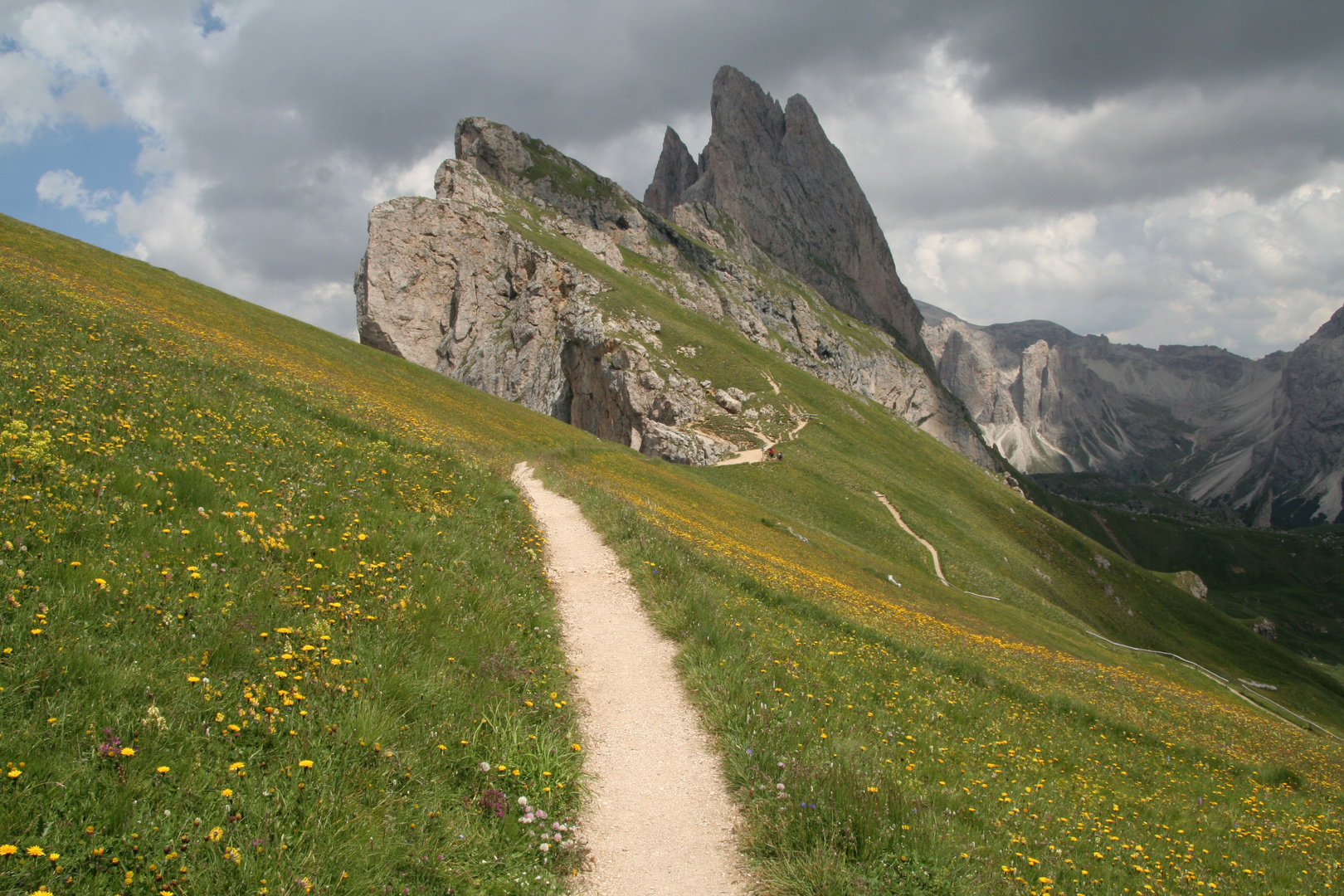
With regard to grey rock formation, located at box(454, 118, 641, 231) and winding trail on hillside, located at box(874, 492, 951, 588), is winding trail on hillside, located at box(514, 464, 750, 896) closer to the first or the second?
winding trail on hillside, located at box(874, 492, 951, 588)

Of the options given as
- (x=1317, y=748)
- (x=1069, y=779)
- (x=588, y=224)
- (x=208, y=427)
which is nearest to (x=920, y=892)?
(x=1069, y=779)

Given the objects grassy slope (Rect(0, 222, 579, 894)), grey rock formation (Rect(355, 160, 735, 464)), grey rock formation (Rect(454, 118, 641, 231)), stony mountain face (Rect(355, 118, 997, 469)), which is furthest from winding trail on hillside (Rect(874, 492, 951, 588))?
grey rock formation (Rect(454, 118, 641, 231))

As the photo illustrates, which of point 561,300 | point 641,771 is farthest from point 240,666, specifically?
point 561,300

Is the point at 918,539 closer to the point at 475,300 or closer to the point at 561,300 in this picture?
the point at 561,300

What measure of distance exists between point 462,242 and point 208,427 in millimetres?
108325

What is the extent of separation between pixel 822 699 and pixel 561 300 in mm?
99112

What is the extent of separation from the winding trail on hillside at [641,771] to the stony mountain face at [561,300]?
55.0m

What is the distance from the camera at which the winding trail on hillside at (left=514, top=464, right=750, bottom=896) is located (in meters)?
6.27

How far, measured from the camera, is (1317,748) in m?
26.9

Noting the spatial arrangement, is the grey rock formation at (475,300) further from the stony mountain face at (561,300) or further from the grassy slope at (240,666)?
the grassy slope at (240,666)

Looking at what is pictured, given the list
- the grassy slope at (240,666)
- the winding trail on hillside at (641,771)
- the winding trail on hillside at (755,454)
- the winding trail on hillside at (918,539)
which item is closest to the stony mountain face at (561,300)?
the winding trail on hillside at (755,454)

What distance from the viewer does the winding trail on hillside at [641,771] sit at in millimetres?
6266

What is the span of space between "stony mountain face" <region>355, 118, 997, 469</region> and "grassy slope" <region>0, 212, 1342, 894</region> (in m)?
31.8

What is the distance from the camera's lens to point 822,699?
1116 centimetres
